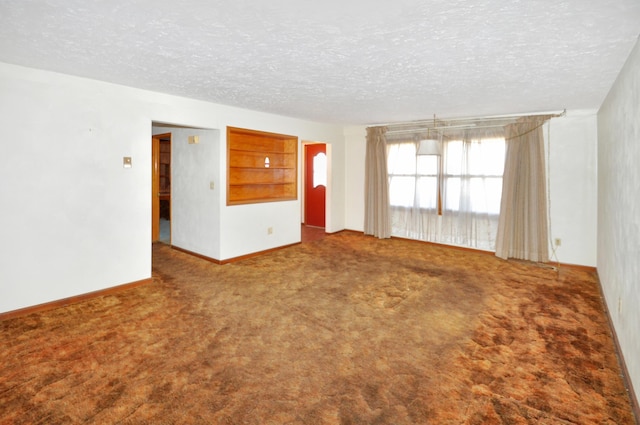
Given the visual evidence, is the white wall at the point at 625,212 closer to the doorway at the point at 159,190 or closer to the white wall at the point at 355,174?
the white wall at the point at 355,174

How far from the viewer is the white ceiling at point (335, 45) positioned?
6.40 ft

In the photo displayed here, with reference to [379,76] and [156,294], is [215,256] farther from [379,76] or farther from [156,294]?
[379,76]

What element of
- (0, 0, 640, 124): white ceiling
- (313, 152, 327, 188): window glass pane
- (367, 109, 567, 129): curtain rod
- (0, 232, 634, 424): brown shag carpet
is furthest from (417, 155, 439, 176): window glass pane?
(313, 152, 327, 188): window glass pane

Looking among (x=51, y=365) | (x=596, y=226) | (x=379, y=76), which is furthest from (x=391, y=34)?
(x=596, y=226)

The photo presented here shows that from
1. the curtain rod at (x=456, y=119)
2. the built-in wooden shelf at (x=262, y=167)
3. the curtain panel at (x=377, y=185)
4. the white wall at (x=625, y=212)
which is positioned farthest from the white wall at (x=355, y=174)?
the white wall at (x=625, y=212)

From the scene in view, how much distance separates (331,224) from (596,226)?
4.44 metres

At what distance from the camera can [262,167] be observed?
6031 millimetres

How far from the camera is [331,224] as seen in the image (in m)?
7.28

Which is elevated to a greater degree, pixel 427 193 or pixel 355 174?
pixel 355 174

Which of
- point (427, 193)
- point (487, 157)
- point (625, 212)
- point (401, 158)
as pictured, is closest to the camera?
point (625, 212)

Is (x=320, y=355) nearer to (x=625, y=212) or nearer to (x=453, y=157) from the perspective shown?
(x=625, y=212)

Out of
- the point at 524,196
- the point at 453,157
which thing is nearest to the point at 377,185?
the point at 453,157

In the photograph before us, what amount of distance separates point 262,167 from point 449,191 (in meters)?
3.36

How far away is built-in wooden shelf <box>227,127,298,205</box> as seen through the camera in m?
5.60
